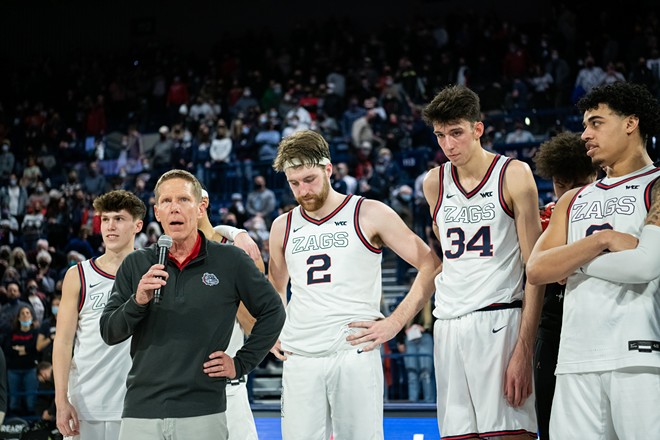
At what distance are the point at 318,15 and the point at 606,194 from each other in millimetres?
19209

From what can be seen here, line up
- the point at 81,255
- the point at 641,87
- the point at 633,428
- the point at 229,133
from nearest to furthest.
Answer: the point at 633,428 → the point at 641,87 → the point at 81,255 → the point at 229,133

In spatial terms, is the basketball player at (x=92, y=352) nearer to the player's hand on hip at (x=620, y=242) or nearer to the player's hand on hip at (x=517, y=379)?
the player's hand on hip at (x=517, y=379)

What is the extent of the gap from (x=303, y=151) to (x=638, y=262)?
74.0 inches

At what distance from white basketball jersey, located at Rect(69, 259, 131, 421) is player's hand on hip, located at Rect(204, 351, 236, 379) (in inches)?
53.9

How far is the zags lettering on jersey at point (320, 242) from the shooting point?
14.6ft

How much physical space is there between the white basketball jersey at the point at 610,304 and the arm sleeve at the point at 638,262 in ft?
0.42

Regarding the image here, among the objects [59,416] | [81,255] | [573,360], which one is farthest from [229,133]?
[573,360]

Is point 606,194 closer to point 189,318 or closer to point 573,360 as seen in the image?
point 573,360

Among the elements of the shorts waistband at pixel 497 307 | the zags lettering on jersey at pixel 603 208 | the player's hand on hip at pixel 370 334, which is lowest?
the player's hand on hip at pixel 370 334

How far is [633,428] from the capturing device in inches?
132

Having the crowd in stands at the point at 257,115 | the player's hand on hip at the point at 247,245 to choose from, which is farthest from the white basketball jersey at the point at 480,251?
the crowd in stands at the point at 257,115

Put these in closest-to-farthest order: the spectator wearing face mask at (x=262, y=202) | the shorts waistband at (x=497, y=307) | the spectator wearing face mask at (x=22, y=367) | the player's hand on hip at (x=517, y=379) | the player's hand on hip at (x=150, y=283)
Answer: the player's hand on hip at (x=150, y=283), the player's hand on hip at (x=517, y=379), the shorts waistband at (x=497, y=307), the spectator wearing face mask at (x=22, y=367), the spectator wearing face mask at (x=262, y=202)

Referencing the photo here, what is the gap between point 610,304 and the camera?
3.54 meters

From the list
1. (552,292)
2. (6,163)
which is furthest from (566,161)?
(6,163)
